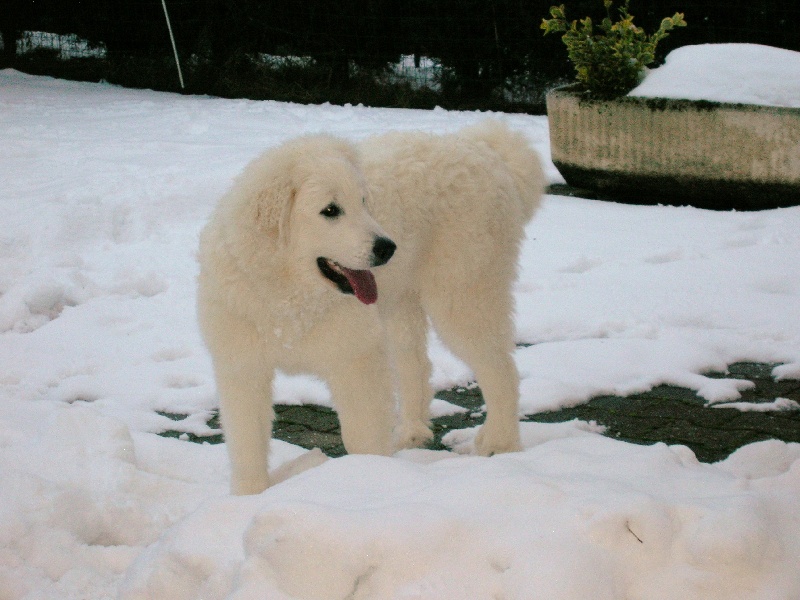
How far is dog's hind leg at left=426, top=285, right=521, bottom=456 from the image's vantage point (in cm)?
411

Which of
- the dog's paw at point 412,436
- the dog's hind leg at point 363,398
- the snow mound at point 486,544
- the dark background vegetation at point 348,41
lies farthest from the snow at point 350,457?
the dark background vegetation at point 348,41

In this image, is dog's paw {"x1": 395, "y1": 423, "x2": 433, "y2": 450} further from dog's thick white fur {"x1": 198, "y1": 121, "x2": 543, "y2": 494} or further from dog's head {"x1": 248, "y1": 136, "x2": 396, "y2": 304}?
dog's head {"x1": 248, "y1": 136, "x2": 396, "y2": 304}

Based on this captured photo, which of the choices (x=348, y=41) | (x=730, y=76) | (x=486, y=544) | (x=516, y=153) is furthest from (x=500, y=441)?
(x=348, y=41)

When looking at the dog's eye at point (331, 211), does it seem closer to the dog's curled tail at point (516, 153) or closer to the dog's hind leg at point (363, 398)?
the dog's hind leg at point (363, 398)

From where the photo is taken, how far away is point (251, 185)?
329 centimetres

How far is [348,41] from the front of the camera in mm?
13180

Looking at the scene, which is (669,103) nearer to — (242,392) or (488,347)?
(488,347)

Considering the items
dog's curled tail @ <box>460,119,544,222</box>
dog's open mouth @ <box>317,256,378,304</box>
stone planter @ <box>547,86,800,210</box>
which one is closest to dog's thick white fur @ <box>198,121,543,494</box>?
dog's open mouth @ <box>317,256,378,304</box>

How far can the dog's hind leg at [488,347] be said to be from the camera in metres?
4.11

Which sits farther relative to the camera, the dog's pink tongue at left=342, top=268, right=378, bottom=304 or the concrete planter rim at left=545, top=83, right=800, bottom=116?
the concrete planter rim at left=545, top=83, right=800, bottom=116

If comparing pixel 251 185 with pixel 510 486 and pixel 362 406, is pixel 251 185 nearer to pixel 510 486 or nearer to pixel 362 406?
pixel 362 406

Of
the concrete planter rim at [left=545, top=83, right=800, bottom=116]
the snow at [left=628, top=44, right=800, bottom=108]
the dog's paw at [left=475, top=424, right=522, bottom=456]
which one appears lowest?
the dog's paw at [left=475, top=424, right=522, bottom=456]

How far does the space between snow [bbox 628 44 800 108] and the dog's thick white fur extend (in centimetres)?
486

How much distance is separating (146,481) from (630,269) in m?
4.24
